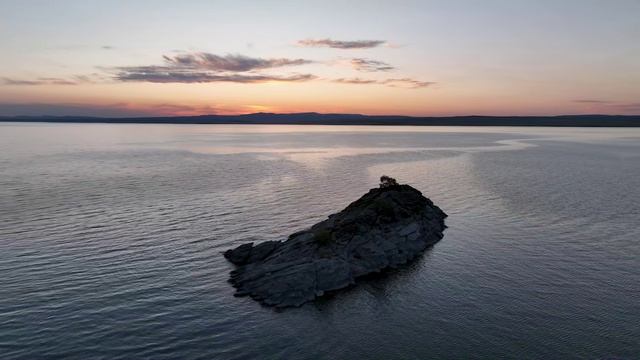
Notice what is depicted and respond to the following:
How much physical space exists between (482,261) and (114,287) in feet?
125

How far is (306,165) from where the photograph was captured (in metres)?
146

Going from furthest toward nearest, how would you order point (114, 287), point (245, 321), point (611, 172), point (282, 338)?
point (611, 172), point (114, 287), point (245, 321), point (282, 338)

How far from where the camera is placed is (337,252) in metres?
47.8

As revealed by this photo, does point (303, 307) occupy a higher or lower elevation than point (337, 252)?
lower

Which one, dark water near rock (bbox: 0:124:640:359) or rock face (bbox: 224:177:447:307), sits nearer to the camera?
dark water near rock (bbox: 0:124:640:359)

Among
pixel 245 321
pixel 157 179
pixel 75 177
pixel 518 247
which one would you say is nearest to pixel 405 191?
pixel 518 247

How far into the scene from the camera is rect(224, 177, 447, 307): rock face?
4284 cm

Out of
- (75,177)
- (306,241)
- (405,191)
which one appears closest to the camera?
(306,241)

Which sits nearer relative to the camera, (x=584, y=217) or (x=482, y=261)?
(x=482, y=261)

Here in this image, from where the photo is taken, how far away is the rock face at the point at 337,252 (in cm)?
4284

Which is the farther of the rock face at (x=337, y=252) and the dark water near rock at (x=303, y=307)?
the rock face at (x=337, y=252)

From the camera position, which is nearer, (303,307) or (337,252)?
(303,307)

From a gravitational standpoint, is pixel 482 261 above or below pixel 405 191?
below

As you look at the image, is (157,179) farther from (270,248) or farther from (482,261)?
(482,261)
